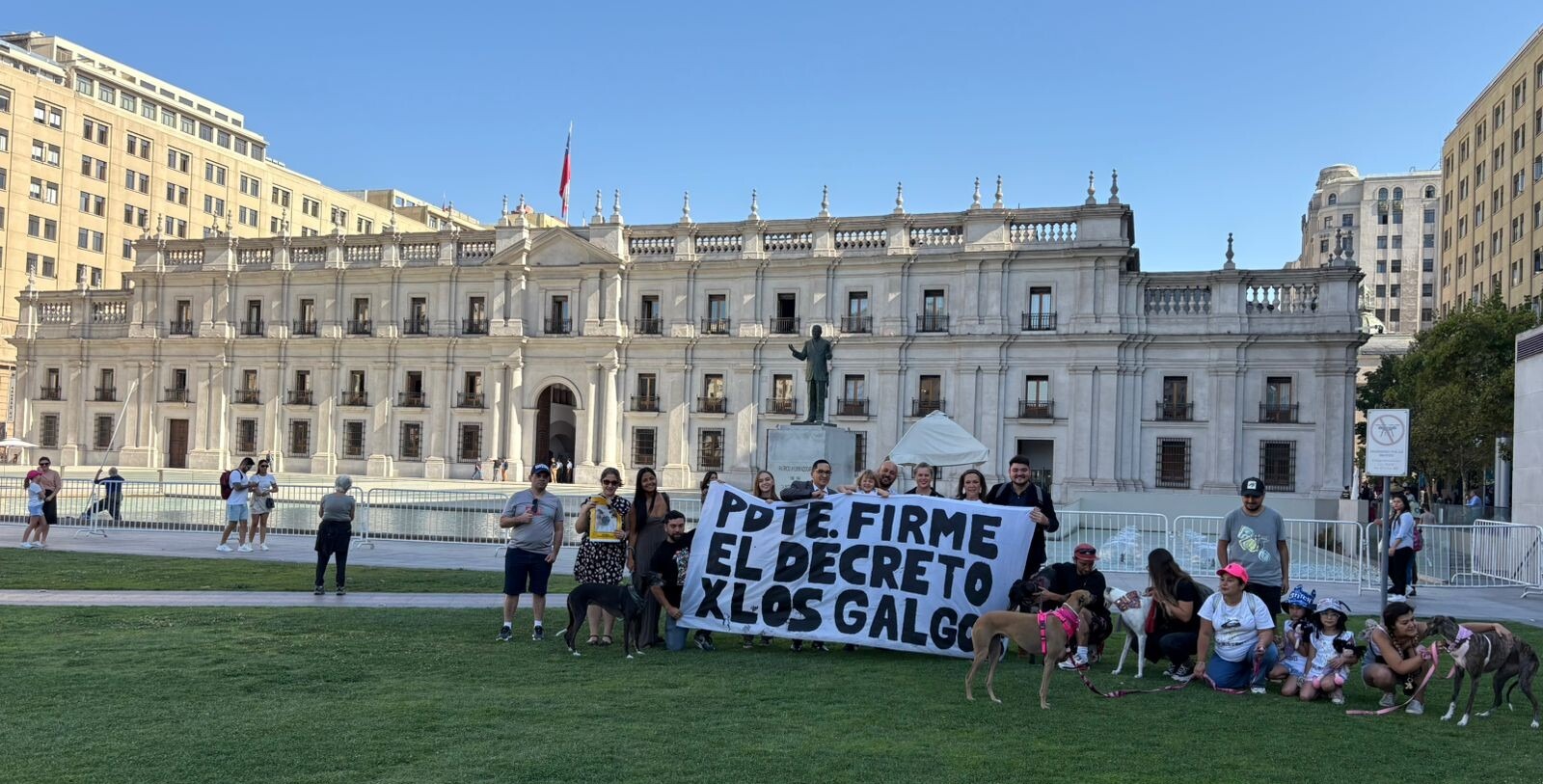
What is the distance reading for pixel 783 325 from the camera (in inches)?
1907

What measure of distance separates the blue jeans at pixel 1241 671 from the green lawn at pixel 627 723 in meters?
0.22

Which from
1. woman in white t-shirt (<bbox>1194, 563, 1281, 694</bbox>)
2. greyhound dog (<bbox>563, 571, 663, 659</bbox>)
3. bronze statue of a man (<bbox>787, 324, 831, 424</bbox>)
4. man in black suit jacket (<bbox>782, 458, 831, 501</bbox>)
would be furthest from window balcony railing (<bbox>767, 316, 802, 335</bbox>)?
woman in white t-shirt (<bbox>1194, 563, 1281, 694</bbox>)

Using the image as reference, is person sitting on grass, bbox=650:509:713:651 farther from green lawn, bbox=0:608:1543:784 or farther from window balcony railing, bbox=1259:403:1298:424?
window balcony railing, bbox=1259:403:1298:424

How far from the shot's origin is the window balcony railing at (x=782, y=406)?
48.0 meters

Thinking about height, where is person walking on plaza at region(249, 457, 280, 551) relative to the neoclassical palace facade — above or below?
below

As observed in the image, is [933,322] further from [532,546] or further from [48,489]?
[532,546]

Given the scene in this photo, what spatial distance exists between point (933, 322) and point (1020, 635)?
3840cm

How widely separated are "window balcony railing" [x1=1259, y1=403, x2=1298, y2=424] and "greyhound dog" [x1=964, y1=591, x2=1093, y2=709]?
3729cm

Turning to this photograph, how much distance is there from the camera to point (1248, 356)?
4266 cm

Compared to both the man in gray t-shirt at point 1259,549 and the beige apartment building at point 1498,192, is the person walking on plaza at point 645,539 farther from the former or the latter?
the beige apartment building at point 1498,192

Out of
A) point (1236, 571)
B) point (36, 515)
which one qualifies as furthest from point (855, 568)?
point (36, 515)

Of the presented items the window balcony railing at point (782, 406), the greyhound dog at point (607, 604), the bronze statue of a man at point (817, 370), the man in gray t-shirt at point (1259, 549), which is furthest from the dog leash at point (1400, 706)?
the window balcony railing at point (782, 406)

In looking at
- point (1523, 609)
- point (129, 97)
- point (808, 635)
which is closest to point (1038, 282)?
point (1523, 609)

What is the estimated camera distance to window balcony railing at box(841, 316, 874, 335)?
4734cm
